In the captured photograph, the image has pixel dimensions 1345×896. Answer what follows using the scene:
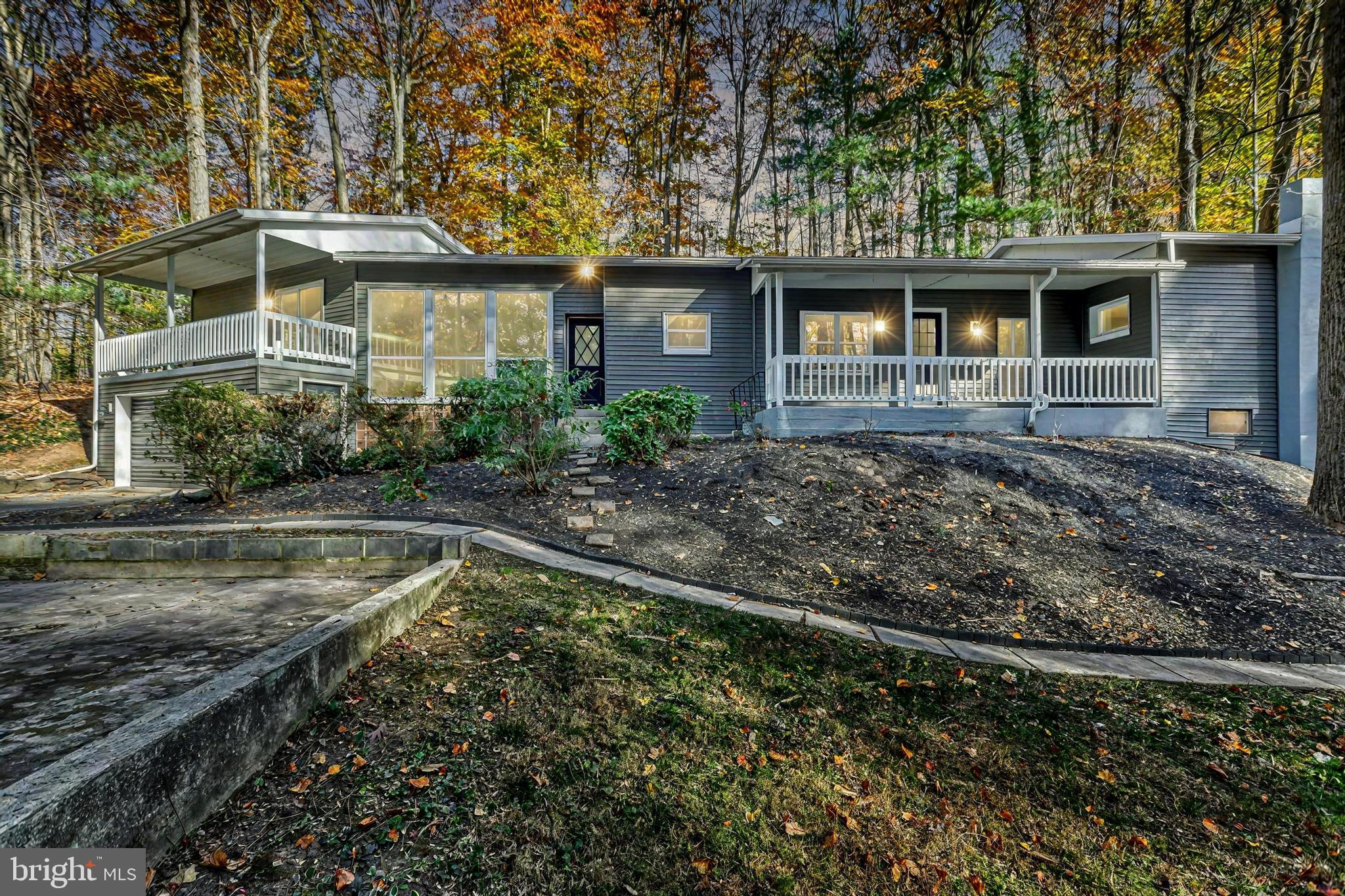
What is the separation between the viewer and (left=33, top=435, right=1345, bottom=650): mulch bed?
163 inches

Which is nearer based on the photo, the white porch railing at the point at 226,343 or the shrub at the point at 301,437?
the shrub at the point at 301,437

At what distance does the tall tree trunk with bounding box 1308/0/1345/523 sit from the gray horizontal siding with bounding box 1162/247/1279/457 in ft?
16.6

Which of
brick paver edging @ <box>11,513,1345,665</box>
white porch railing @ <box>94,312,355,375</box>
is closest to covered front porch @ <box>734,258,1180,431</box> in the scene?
brick paver edging @ <box>11,513,1345,665</box>

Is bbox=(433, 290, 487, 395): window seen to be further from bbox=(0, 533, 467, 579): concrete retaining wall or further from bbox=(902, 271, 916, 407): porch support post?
bbox=(902, 271, 916, 407): porch support post

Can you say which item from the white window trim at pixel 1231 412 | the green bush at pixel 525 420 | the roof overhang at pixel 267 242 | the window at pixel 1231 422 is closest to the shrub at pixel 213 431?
the green bush at pixel 525 420

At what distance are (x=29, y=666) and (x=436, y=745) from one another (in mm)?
1971

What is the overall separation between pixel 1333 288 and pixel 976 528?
5.21m

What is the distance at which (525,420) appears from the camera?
6.11 metres

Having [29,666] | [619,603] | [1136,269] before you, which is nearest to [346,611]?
[29,666]

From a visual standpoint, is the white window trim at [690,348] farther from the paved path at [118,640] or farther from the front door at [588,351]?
the paved path at [118,640]

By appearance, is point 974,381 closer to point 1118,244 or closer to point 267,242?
point 1118,244

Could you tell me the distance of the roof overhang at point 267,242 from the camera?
10906 mm

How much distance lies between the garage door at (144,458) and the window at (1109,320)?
1918cm

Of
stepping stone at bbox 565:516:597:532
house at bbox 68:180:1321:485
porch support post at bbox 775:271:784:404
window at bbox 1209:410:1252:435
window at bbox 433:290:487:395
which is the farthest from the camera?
window at bbox 433:290:487:395
